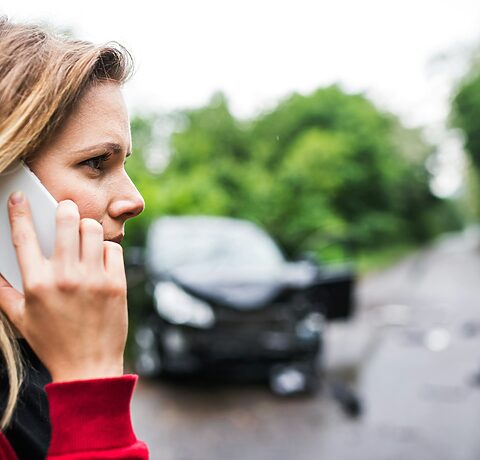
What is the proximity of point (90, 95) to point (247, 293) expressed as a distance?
5086 millimetres

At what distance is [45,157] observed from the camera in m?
1.04

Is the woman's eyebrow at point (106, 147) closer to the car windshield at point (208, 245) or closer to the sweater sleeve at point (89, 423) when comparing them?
the sweater sleeve at point (89, 423)

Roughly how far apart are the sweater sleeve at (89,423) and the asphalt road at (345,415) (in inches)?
158

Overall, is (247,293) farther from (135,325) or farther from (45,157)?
(45,157)

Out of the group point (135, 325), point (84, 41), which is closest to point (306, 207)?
point (135, 325)

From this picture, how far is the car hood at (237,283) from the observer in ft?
19.8

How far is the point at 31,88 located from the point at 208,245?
608cm

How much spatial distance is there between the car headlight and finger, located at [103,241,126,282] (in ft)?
16.7

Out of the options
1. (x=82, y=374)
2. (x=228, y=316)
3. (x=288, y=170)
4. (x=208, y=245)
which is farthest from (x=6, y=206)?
(x=288, y=170)

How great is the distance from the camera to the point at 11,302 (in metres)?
0.92

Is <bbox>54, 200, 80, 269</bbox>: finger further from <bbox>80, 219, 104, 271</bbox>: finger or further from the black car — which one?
the black car

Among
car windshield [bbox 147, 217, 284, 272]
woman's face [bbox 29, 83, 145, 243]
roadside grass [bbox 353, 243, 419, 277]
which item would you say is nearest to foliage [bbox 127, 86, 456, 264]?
roadside grass [bbox 353, 243, 419, 277]

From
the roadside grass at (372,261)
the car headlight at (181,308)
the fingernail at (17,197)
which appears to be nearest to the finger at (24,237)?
the fingernail at (17,197)

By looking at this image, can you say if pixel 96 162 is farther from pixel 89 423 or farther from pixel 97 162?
pixel 89 423
